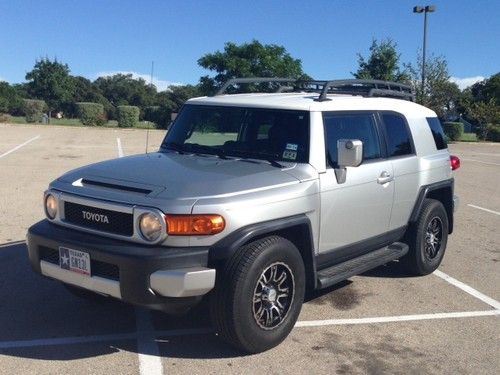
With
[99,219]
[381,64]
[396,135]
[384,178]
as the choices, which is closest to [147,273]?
[99,219]

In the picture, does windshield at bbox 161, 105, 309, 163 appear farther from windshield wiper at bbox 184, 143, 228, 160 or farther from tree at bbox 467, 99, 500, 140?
tree at bbox 467, 99, 500, 140

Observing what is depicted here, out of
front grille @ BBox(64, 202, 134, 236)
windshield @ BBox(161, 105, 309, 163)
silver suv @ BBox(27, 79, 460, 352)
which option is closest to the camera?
silver suv @ BBox(27, 79, 460, 352)

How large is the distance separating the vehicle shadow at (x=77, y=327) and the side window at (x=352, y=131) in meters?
1.41

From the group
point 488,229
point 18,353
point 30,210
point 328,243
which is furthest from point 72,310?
point 488,229

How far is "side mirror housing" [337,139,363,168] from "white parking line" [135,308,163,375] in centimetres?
199

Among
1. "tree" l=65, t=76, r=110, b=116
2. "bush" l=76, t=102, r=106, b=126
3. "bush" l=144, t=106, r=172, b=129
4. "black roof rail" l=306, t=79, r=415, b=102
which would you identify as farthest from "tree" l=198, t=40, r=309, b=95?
"black roof rail" l=306, t=79, r=415, b=102

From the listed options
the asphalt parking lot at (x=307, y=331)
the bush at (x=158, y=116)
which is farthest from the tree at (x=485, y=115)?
the asphalt parking lot at (x=307, y=331)

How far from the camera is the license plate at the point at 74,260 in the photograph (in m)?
3.89

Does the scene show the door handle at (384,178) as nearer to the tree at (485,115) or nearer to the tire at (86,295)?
the tire at (86,295)

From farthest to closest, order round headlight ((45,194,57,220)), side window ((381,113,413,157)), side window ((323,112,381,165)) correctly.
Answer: side window ((381,113,413,157)), side window ((323,112,381,165)), round headlight ((45,194,57,220))

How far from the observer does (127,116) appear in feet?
122

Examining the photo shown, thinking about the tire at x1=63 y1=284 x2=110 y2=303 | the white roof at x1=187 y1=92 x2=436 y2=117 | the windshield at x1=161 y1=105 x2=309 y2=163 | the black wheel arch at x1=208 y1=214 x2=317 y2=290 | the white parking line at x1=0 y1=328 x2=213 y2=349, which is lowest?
the white parking line at x1=0 y1=328 x2=213 y2=349

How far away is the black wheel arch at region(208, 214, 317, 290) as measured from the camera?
3768 mm

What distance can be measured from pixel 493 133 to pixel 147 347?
39686 mm
